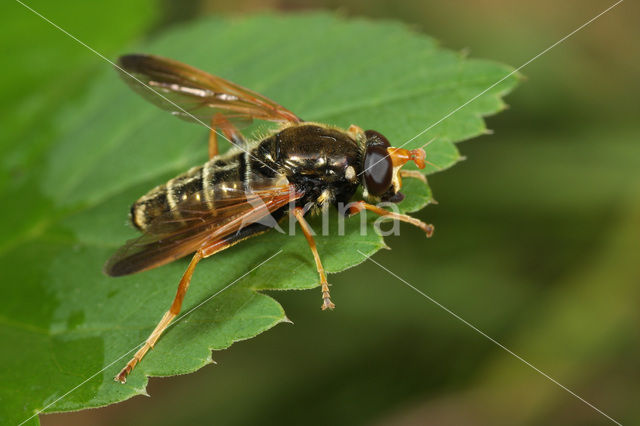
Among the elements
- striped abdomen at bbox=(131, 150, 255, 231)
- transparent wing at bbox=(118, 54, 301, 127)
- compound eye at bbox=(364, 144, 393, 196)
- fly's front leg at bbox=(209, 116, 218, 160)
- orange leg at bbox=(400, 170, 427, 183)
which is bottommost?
orange leg at bbox=(400, 170, 427, 183)

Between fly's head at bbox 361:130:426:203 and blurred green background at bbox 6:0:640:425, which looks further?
blurred green background at bbox 6:0:640:425

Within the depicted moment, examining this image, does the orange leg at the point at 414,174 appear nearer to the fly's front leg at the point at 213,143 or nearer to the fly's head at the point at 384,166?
the fly's head at the point at 384,166

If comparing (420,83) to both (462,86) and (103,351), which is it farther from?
(103,351)

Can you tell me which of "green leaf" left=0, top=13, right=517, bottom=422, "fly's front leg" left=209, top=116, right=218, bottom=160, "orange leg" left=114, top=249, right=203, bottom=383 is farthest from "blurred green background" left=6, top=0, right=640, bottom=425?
"orange leg" left=114, top=249, right=203, bottom=383

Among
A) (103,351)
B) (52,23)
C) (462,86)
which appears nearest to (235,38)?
(52,23)

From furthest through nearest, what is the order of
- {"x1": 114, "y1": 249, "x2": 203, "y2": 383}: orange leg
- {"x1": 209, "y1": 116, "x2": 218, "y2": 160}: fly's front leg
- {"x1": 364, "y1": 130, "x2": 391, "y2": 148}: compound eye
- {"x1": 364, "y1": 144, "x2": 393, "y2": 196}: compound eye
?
1. {"x1": 209, "y1": 116, "x2": 218, "y2": 160}: fly's front leg
2. {"x1": 364, "y1": 130, "x2": 391, "y2": 148}: compound eye
3. {"x1": 364, "y1": 144, "x2": 393, "y2": 196}: compound eye
4. {"x1": 114, "y1": 249, "x2": 203, "y2": 383}: orange leg

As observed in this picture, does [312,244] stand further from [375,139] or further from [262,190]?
[375,139]

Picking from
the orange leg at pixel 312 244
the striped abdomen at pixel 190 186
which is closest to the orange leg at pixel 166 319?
the striped abdomen at pixel 190 186

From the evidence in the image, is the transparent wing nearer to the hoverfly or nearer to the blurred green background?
the hoverfly
